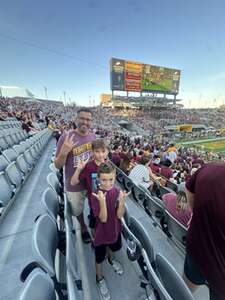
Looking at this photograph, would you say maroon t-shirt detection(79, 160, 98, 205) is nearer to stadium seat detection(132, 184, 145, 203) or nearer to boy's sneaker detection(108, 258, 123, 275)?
boy's sneaker detection(108, 258, 123, 275)

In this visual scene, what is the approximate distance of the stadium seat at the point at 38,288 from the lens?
1.02m

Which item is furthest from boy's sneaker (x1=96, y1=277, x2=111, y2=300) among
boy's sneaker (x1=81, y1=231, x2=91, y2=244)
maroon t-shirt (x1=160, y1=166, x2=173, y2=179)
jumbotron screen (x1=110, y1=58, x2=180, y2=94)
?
jumbotron screen (x1=110, y1=58, x2=180, y2=94)

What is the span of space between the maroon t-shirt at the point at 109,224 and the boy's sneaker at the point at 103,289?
0.36m

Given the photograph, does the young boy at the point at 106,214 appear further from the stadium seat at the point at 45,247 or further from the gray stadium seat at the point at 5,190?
the gray stadium seat at the point at 5,190

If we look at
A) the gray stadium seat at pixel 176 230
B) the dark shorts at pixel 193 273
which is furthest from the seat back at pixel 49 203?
the gray stadium seat at pixel 176 230

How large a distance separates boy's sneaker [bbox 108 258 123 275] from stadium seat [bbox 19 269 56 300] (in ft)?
3.21

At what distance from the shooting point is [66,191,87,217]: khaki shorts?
2336 millimetres

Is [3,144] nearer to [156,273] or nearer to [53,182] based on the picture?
[53,182]

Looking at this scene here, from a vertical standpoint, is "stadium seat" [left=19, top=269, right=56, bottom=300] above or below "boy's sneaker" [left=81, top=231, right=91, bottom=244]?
above

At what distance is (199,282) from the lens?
1.54 metres

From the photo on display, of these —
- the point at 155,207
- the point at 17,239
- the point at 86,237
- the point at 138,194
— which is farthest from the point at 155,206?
the point at 17,239

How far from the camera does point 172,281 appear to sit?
133 centimetres

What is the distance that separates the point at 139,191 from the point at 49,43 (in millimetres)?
18986

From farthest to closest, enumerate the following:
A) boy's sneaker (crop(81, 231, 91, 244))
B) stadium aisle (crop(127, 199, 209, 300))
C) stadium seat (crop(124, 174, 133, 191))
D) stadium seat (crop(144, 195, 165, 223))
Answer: stadium seat (crop(124, 174, 133, 191))
stadium seat (crop(144, 195, 165, 223))
boy's sneaker (crop(81, 231, 91, 244))
stadium aisle (crop(127, 199, 209, 300))
